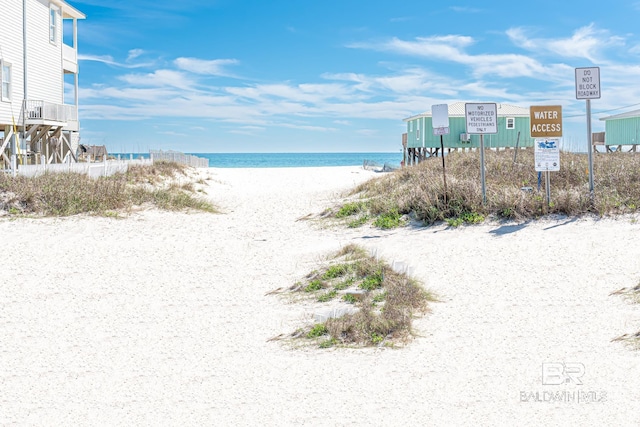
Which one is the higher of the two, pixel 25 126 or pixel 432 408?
pixel 25 126

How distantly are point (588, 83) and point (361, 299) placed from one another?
8.68m

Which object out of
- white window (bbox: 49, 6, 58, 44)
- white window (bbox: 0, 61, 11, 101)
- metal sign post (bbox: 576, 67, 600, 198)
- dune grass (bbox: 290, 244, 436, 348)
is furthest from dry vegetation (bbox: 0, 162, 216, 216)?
white window (bbox: 49, 6, 58, 44)

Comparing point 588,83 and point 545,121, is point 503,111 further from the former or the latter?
point 588,83

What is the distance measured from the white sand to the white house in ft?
41.2

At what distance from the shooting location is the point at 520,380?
5.73 m

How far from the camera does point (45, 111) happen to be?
26281 millimetres

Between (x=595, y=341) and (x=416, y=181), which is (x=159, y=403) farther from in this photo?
(x=416, y=181)

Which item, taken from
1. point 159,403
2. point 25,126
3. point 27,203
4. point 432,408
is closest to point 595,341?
point 432,408

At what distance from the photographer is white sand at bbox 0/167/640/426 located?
530 cm

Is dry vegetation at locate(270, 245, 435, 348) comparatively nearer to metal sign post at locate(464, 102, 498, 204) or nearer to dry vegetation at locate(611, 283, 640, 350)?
dry vegetation at locate(611, 283, 640, 350)

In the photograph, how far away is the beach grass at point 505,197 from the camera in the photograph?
529 inches

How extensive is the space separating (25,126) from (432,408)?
25.1 metres

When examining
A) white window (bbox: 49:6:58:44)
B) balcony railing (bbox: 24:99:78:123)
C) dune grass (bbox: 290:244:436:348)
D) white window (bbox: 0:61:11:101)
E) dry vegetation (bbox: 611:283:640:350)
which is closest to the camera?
dry vegetation (bbox: 611:283:640:350)

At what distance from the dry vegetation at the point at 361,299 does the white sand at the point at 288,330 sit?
0.28 meters
